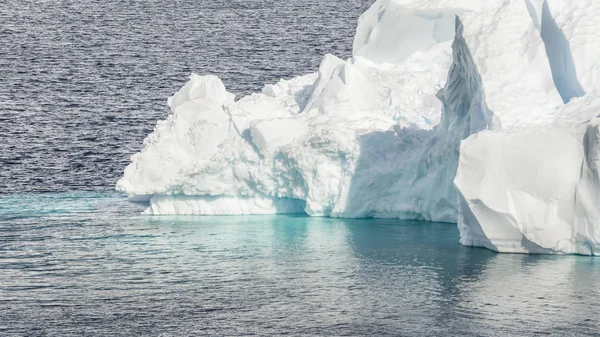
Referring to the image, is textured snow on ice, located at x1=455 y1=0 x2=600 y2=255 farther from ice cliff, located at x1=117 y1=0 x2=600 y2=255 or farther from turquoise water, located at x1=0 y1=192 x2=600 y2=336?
turquoise water, located at x1=0 y1=192 x2=600 y2=336

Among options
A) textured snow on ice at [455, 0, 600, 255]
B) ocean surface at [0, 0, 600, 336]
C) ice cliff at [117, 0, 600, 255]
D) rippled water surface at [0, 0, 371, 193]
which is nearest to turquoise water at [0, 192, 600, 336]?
ocean surface at [0, 0, 600, 336]

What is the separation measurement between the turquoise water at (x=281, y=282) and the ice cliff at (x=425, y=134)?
0.98 m

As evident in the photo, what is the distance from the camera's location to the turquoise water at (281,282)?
76.2ft

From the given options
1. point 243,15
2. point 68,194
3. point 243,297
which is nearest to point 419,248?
point 243,297

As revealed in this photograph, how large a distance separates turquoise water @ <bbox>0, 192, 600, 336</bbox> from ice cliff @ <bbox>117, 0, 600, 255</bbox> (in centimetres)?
98

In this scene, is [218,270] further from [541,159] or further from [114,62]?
[114,62]

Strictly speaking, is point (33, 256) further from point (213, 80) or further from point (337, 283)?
point (213, 80)

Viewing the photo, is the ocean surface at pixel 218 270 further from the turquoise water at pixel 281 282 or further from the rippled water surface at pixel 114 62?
the rippled water surface at pixel 114 62

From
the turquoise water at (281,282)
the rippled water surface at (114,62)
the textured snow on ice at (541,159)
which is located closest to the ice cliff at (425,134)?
the textured snow on ice at (541,159)

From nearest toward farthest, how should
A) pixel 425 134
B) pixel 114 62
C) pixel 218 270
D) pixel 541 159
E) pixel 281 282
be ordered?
pixel 281 282 < pixel 541 159 < pixel 218 270 < pixel 425 134 < pixel 114 62

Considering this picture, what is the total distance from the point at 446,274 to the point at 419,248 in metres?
3.64

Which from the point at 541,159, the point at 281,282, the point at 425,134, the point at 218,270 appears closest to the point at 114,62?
the point at 425,134

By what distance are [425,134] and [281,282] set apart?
1050 cm

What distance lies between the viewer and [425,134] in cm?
3597
